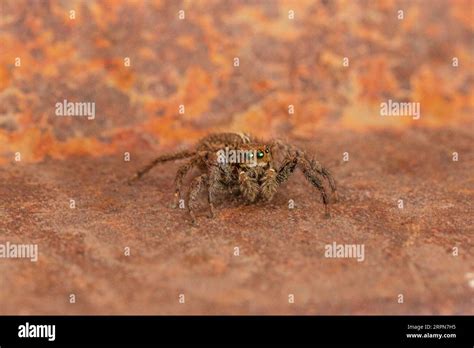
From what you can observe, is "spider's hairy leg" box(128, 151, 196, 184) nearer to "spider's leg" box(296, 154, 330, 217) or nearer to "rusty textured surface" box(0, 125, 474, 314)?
"rusty textured surface" box(0, 125, 474, 314)

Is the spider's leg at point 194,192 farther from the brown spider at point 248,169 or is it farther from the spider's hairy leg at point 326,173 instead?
the spider's hairy leg at point 326,173

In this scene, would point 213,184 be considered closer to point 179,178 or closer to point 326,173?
point 179,178

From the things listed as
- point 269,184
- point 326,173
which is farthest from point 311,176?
point 269,184

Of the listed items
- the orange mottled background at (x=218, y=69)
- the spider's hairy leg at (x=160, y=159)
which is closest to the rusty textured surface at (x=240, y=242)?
the spider's hairy leg at (x=160, y=159)

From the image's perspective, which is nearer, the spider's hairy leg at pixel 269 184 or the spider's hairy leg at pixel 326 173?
the spider's hairy leg at pixel 269 184

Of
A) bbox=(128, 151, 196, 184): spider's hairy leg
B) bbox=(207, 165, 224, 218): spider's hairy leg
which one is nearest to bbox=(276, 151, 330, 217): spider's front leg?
bbox=(207, 165, 224, 218): spider's hairy leg
